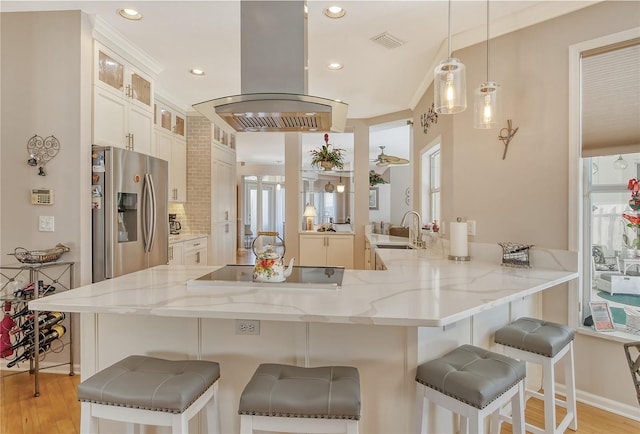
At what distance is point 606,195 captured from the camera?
2309 millimetres

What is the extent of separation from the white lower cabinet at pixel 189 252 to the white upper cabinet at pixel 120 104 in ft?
4.05

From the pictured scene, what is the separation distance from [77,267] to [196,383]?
1995 millimetres

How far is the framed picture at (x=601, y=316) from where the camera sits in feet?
7.55

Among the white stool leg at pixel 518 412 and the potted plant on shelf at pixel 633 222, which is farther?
the potted plant on shelf at pixel 633 222

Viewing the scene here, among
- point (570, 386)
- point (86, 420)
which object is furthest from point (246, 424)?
point (570, 386)

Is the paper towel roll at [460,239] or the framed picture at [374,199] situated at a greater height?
the framed picture at [374,199]

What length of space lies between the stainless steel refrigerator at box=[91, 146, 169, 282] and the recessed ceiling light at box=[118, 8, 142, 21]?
3.30 ft

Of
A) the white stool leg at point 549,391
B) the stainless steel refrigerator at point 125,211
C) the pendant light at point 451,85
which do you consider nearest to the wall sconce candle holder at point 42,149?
the stainless steel refrigerator at point 125,211

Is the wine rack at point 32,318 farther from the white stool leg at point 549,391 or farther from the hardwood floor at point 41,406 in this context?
the white stool leg at point 549,391

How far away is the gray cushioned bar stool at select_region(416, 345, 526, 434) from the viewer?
1.32 metres

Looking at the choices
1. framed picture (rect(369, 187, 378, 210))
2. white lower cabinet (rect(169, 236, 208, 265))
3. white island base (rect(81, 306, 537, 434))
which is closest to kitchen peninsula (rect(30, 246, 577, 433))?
white island base (rect(81, 306, 537, 434))

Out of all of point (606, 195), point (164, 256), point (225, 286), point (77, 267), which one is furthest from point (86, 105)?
point (606, 195)

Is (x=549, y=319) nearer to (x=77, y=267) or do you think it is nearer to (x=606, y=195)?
(x=606, y=195)

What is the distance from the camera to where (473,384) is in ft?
4.39
